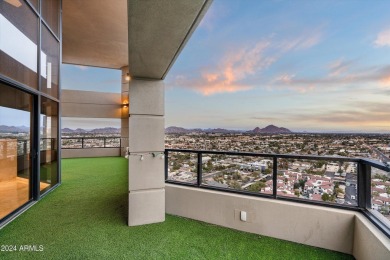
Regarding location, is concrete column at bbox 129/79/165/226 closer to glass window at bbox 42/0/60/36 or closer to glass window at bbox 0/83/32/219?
glass window at bbox 0/83/32/219

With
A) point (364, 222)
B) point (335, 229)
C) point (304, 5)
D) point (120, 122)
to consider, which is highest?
point (304, 5)

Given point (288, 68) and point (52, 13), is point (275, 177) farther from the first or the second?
point (52, 13)

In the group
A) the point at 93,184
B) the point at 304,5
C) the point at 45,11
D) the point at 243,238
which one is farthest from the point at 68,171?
the point at 304,5

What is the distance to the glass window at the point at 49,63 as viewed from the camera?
4324mm

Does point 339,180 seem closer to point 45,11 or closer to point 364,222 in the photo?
point 364,222

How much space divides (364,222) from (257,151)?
1.42m

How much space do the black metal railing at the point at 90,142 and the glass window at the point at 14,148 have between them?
21.7 feet

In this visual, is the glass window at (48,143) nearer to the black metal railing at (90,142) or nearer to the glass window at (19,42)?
the glass window at (19,42)

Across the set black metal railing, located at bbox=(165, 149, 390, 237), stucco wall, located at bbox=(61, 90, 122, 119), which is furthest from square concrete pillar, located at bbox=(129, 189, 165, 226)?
stucco wall, located at bbox=(61, 90, 122, 119)

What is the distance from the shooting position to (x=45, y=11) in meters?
4.42

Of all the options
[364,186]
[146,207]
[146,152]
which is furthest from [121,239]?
[364,186]

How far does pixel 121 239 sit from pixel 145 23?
262 centimetres

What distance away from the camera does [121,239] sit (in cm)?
260

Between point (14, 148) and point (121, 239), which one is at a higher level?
point (14, 148)
